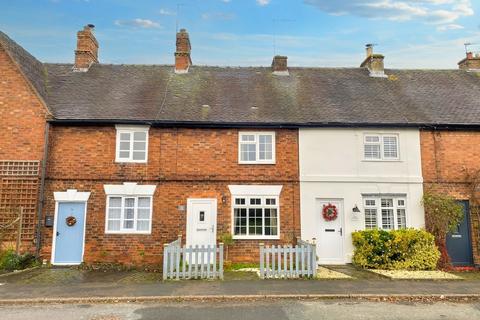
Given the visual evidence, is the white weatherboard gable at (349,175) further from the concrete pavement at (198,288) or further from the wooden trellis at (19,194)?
the wooden trellis at (19,194)

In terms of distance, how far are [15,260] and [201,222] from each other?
6423 millimetres

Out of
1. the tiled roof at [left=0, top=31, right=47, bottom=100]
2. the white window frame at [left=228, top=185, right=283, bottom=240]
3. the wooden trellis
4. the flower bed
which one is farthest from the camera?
the tiled roof at [left=0, top=31, right=47, bottom=100]

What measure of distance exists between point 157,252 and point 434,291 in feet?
29.9

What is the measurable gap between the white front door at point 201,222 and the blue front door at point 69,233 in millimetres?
4014

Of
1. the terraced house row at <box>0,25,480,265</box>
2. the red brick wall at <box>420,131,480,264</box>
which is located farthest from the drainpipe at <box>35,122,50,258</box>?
the red brick wall at <box>420,131,480,264</box>

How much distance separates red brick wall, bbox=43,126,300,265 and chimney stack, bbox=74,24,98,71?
213 inches

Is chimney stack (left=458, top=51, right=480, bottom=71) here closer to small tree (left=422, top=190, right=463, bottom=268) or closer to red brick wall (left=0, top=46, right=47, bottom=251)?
small tree (left=422, top=190, right=463, bottom=268)

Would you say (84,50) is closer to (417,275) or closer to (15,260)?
(15,260)

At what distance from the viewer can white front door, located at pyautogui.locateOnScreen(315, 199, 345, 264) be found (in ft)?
44.5

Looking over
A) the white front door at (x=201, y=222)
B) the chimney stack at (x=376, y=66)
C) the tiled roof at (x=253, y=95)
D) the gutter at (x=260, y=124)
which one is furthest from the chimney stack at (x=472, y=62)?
the white front door at (x=201, y=222)

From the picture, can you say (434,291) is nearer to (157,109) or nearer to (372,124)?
(372,124)

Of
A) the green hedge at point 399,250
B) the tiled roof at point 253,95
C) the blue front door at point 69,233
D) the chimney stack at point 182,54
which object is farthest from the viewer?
the chimney stack at point 182,54

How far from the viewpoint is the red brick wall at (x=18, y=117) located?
43.8 feet

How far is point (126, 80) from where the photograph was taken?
17219 mm
